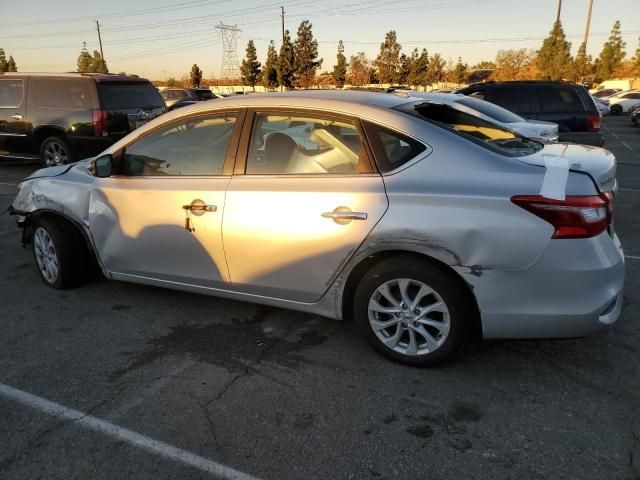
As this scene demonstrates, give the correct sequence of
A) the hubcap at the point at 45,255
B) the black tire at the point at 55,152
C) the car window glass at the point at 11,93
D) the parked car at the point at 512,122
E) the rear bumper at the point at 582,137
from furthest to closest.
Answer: the car window glass at the point at 11,93
the black tire at the point at 55,152
the rear bumper at the point at 582,137
the parked car at the point at 512,122
the hubcap at the point at 45,255

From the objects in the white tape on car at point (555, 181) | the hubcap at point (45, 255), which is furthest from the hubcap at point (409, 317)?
the hubcap at point (45, 255)

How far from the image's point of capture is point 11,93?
10.2m

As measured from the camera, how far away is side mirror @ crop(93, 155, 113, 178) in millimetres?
3924

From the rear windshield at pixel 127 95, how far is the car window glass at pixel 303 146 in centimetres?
Result: 717

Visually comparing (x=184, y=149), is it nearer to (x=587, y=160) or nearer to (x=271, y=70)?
(x=587, y=160)

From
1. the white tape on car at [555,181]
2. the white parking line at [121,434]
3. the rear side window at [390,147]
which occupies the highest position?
the rear side window at [390,147]

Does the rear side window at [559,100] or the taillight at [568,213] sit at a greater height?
the rear side window at [559,100]

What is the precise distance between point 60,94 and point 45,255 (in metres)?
6.53

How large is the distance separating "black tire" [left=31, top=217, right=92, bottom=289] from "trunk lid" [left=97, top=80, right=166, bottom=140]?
5.55 m

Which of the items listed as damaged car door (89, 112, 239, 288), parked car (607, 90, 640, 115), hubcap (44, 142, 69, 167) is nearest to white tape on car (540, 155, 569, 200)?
damaged car door (89, 112, 239, 288)

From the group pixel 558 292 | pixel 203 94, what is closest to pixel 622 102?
pixel 203 94

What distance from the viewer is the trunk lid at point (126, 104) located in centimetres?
Result: 951

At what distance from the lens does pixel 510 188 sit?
8.84 ft

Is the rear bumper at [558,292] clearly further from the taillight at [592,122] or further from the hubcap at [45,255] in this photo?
the taillight at [592,122]
